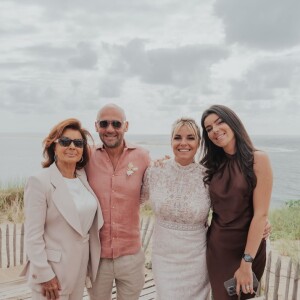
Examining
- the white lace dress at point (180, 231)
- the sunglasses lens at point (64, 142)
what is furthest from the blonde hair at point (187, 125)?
the sunglasses lens at point (64, 142)

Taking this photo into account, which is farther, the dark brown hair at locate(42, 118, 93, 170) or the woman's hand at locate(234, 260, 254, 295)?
the dark brown hair at locate(42, 118, 93, 170)

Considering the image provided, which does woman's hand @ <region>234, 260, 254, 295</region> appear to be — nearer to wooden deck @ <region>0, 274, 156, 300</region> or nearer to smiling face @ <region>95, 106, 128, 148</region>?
smiling face @ <region>95, 106, 128, 148</region>

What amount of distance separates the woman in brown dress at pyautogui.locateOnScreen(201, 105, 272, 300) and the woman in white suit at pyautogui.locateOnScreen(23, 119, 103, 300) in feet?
3.23

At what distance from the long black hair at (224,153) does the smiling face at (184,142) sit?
127mm

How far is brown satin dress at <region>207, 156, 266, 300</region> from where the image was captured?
3381 millimetres

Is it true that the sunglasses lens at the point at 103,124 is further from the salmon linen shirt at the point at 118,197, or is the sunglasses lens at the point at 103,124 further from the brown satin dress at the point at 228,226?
the brown satin dress at the point at 228,226

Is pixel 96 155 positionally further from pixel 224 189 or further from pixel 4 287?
pixel 4 287

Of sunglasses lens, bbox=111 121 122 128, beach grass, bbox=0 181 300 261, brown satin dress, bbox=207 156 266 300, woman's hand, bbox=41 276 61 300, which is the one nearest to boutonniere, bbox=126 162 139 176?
sunglasses lens, bbox=111 121 122 128

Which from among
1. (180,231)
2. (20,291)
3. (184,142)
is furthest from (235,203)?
(20,291)

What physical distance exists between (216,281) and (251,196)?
2.52 ft

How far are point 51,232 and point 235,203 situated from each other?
1.45 m

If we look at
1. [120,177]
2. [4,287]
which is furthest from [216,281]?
[4,287]

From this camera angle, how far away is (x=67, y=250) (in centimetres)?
338

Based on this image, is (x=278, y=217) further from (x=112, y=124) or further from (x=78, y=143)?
(x=78, y=143)
